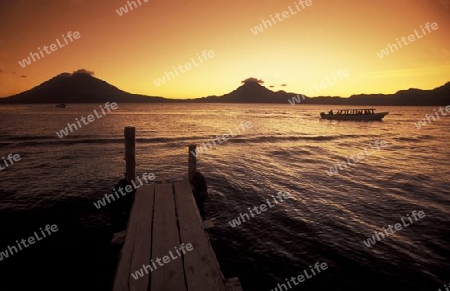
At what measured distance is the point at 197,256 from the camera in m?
5.07

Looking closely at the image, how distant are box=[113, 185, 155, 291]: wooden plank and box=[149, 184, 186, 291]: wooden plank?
0.16 metres

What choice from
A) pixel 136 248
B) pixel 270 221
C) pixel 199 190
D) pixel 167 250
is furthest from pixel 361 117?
pixel 136 248

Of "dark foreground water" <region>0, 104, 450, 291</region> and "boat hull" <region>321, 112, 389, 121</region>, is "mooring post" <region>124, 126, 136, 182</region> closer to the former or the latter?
"dark foreground water" <region>0, 104, 450, 291</region>

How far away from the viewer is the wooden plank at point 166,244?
14.3ft

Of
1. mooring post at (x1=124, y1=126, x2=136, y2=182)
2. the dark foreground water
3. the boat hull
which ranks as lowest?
the boat hull

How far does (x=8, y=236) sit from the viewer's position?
9547 millimetres

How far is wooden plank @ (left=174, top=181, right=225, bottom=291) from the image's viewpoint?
4315 millimetres

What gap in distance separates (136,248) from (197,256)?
1.35 meters

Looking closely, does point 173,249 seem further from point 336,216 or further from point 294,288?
point 336,216

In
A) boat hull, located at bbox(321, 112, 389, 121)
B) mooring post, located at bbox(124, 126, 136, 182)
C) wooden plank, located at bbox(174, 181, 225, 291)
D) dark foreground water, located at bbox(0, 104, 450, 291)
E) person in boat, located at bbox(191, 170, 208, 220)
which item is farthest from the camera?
boat hull, located at bbox(321, 112, 389, 121)

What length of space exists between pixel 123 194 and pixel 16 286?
152 inches

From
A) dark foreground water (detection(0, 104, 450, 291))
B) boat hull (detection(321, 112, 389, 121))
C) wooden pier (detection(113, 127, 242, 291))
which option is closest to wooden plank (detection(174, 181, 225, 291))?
wooden pier (detection(113, 127, 242, 291))

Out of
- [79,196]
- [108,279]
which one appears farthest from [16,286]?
[79,196]

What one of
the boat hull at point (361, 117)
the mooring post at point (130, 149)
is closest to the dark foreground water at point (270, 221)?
the mooring post at point (130, 149)
